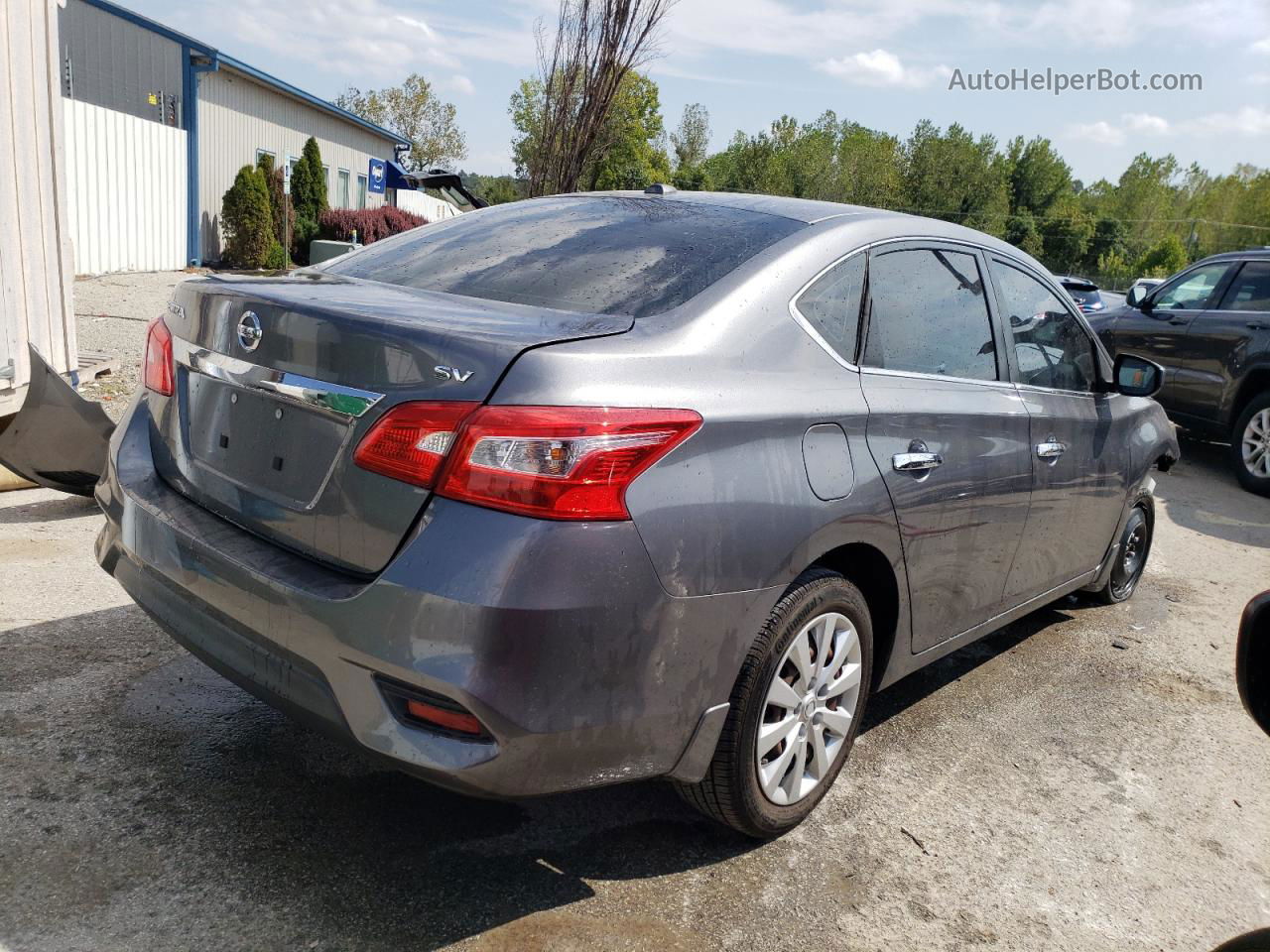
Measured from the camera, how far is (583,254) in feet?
9.73

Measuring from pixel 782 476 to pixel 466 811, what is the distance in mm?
1258

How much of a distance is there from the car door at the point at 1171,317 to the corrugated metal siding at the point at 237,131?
1700 centimetres

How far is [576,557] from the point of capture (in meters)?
2.16

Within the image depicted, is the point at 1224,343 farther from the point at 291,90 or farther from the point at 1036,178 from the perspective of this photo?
the point at 1036,178

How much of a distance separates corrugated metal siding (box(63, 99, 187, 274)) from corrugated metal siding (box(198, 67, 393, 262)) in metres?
1.38

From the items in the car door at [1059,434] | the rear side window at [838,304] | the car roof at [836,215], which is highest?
the car roof at [836,215]

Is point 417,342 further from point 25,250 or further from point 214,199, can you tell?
point 214,199

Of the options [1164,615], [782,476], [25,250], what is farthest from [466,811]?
[25,250]

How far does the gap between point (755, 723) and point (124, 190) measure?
1774cm

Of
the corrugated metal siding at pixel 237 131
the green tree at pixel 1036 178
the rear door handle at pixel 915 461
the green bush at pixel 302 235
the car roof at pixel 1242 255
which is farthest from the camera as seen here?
the green tree at pixel 1036 178

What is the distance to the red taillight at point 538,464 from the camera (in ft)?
7.07

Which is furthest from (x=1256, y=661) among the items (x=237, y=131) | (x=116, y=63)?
(x=237, y=131)

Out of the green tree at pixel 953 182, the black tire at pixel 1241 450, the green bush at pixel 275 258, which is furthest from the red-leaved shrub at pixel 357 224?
the green tree at pixel 953 182

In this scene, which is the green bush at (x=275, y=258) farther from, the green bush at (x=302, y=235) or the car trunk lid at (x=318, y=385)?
the car trunk lid at (x=318, y=385)
